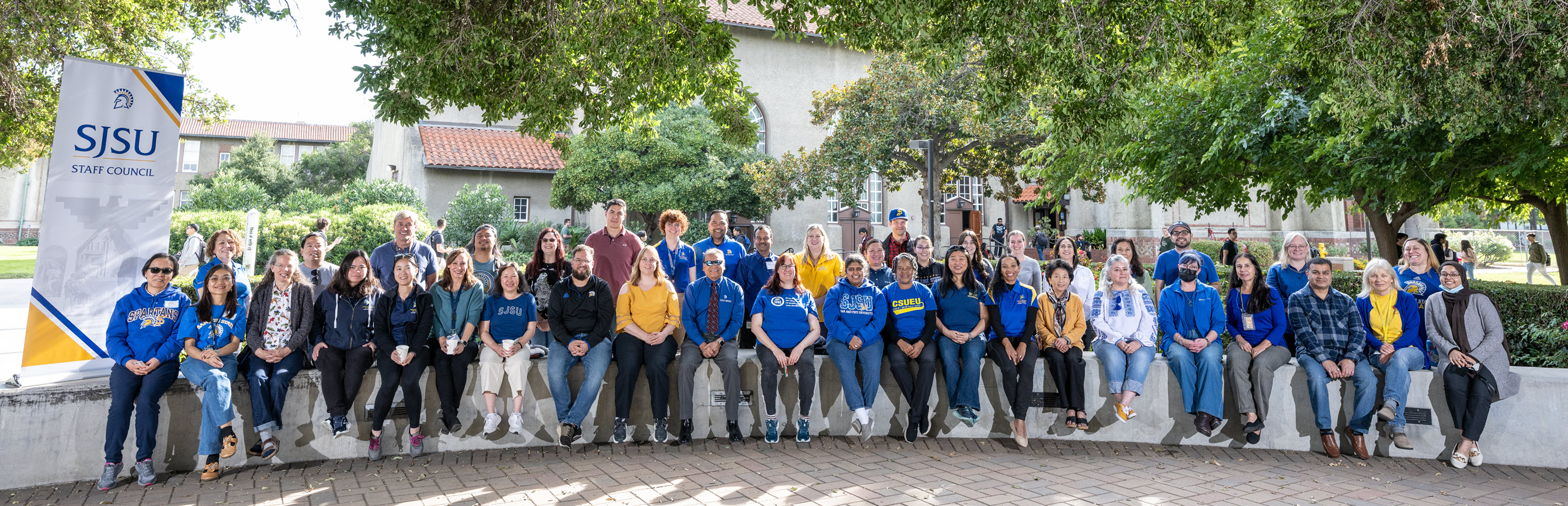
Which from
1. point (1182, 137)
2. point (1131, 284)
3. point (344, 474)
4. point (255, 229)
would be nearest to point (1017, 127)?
point (1182, 137)

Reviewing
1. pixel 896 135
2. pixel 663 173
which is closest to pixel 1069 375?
pixel 896 135

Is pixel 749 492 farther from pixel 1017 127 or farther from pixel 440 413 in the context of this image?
pixel 1017 127

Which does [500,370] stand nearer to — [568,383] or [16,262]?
[568,383]

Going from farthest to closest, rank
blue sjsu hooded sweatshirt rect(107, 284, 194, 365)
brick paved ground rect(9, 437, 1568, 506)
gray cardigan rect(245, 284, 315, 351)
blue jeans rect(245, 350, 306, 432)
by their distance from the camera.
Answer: gray cardigan rect(245, 284, 315, 351), blue jeans rect(245, 350, 306, 432), blue sjsu hooded sweatshirt rect(107, 284, 194, 365), brick paved ground rect(9, 437, 1568, 506)

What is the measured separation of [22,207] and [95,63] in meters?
55.4

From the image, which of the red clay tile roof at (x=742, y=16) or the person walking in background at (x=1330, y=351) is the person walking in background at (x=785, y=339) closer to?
the person walking in background at (x=1330, y=351)

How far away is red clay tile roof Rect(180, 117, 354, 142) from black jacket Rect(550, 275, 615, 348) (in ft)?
191

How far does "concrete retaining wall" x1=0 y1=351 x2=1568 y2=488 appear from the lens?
17.7ft

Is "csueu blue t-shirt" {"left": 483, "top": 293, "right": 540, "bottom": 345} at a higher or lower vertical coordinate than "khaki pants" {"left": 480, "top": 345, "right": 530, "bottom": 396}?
higher

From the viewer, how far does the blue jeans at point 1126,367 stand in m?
6.50

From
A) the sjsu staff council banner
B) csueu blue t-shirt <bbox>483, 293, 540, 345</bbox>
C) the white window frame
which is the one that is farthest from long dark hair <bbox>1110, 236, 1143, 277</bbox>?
the white window frame

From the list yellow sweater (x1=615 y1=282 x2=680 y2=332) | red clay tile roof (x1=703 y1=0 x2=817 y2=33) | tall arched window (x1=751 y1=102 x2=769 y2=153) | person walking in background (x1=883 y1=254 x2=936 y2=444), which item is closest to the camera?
yellow sweater (x1=615 y1=282 x2=680 y2=332)

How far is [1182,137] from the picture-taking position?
12.9m

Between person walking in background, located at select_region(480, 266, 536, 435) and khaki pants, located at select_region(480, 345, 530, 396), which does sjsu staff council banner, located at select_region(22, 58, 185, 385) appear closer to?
person walking in background, located at select_region(480, 266, 536, 435)
